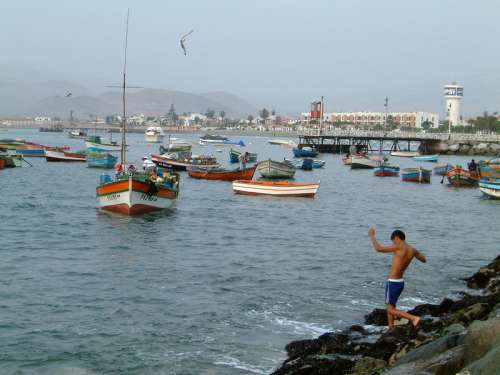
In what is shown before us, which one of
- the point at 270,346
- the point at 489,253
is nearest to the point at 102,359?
the point at 270,346

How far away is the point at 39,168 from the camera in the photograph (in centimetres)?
6969

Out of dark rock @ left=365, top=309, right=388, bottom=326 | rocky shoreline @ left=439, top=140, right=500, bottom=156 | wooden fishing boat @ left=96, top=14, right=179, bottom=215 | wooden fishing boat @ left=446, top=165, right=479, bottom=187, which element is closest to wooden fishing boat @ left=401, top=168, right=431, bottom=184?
wooden fishing boat @ left=446, top=165, right=479, bottom=187

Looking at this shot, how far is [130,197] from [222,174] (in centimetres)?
2570

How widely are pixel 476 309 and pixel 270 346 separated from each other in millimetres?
4103

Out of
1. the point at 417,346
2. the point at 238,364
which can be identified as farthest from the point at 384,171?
the point at 417,346

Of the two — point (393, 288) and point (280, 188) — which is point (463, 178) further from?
point (393, 288)

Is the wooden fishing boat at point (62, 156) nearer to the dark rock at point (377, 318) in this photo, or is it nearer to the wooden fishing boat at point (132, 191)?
the wooden fishing boat at point (132, 191)

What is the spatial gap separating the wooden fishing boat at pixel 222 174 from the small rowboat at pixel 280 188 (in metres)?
9.65

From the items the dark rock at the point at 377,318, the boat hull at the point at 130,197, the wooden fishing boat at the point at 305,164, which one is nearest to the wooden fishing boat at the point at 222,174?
the wooden fishing boat at the point at 305,164

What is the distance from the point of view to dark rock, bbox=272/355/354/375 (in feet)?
38.8

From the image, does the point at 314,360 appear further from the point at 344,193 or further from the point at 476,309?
the point at 344,193

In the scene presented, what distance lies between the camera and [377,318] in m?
16.0

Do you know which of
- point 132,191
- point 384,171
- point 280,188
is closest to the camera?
point 132,191

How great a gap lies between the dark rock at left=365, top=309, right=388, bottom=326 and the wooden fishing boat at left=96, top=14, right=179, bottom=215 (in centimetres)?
1715
